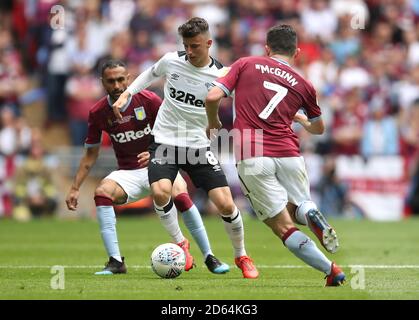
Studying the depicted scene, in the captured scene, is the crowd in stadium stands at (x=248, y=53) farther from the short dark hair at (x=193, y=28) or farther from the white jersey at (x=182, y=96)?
the short dark hair at (x=193, y=28)

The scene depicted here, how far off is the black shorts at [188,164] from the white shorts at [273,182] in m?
1.59

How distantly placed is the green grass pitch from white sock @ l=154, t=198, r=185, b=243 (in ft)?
1.73

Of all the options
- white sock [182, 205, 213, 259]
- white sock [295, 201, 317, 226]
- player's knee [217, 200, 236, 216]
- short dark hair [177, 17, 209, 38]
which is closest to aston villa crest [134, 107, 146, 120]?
white sock [182, 205, 213, 259]

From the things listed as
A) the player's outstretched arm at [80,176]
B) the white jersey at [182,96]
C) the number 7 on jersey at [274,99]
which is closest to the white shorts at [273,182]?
the number 7 on jersey at [274,99]

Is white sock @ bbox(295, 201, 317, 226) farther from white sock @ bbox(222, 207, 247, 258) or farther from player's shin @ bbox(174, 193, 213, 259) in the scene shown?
player's shin @ bbox(174, 193, 213, 259)

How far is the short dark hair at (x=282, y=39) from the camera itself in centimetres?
974

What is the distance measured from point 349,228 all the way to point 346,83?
5.43m

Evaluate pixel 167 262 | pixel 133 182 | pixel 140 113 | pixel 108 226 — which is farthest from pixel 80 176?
pixel 167 262

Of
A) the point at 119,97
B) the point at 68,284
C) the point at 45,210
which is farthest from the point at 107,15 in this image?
the point at 68,284

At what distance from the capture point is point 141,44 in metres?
24.3

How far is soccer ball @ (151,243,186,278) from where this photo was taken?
10.9 metres

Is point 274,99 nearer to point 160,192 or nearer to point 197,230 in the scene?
point 160,192
